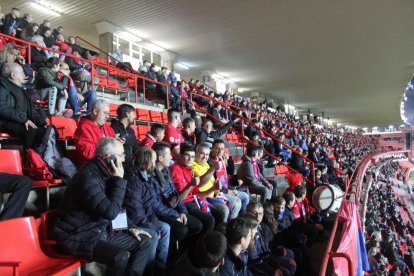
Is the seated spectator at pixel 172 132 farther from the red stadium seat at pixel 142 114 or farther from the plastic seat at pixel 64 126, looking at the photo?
the red stadium seat at pixel 142 114

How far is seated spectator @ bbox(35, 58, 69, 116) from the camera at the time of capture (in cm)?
467

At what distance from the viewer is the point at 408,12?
10.7m

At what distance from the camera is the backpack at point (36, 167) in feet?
9.61

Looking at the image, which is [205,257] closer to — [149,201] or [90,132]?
[149,201]

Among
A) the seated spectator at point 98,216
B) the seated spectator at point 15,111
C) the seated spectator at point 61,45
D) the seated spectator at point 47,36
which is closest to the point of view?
the seated spectator at point 98,216

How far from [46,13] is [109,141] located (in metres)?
10.2

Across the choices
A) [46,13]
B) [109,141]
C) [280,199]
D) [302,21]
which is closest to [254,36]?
[302,21]

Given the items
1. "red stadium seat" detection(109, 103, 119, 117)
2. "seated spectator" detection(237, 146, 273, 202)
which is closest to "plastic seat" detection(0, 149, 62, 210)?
"seated spectator" detection(237, 146, 273, 202)

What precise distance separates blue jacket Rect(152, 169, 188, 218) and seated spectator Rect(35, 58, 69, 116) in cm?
224

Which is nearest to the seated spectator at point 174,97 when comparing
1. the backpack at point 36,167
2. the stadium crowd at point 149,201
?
the stadium crowd at point 149,201

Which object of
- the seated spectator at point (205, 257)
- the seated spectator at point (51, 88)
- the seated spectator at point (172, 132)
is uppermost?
the seated spectator at point (51, 88)

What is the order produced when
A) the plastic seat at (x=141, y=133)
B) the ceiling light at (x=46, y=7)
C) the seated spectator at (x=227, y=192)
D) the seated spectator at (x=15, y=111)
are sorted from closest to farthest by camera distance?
the seated spectator at (x=15, y=111)
the seated spectator at (x=227, y=192)
the plastic seat at (x=141, y=133)
the ceiling light at (x=46, y=7)

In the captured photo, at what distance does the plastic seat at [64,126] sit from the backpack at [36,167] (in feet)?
3.37

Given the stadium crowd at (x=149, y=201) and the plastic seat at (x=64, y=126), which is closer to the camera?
the stadium crowd at (x=149, y=201)
